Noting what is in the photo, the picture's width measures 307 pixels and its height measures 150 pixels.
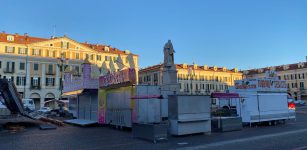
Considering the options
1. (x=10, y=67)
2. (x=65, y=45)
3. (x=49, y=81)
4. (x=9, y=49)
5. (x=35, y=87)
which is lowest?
(x=35, y=87)

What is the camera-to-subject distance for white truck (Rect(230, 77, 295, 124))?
63.8 feet

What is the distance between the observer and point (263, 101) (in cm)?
2003

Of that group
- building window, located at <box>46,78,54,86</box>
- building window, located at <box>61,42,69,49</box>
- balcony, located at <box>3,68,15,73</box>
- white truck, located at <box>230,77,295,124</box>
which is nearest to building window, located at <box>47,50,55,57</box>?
building window, located at <box>61,42,69,49</box>

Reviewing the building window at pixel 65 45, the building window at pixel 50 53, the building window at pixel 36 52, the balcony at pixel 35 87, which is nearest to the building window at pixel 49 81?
the balcony at pixel 35 87

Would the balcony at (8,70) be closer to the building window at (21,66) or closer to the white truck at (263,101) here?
the building window at (21,66)

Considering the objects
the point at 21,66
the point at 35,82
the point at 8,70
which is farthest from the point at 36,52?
the point at 8,70

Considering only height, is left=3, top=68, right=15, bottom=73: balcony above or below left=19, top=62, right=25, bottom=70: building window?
below

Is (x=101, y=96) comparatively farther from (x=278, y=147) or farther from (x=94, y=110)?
(x=278, y=147)

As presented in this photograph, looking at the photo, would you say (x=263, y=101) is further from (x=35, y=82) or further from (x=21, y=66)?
(x=21, y=66)

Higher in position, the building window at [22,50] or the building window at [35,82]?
the building window at [22,50]

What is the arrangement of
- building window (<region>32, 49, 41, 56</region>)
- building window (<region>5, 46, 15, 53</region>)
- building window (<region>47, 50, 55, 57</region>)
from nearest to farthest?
1. building window (<region>5, 46, 15, 53</region>)
2. building window (<region>32, 49, 41, 56</region>)
3. building window (<region>47, 50, 55, 57</region>)

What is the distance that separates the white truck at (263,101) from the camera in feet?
63.8

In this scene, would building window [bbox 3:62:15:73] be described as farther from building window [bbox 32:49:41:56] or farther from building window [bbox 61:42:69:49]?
building window [bbox 61:42:69:49]

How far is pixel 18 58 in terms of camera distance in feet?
186
